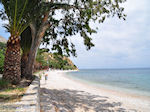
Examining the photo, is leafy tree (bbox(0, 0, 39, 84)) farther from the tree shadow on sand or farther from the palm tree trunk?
the tree shadow on sand

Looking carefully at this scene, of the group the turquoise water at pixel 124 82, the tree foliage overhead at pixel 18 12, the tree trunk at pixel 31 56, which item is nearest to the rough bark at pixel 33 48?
the tree trunk at pixel 31 56

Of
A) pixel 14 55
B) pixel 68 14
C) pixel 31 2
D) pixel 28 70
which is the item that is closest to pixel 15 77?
pixel 14 55

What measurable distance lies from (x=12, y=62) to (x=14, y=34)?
1.52 metres

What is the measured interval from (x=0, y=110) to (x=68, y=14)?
843 centimetres

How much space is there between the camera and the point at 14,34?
6.42 meters

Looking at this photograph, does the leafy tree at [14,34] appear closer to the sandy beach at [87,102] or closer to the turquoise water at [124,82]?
the sandy beach at [87,102]

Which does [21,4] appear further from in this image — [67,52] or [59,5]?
[67,52]

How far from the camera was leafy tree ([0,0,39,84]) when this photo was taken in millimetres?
5992

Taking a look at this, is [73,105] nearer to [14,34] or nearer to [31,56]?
[31,56]

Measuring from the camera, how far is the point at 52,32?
34.9ft

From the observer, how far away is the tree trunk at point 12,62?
6.08m

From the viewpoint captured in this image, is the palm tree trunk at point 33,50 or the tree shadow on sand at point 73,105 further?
the palm tree trunk at point 33,50

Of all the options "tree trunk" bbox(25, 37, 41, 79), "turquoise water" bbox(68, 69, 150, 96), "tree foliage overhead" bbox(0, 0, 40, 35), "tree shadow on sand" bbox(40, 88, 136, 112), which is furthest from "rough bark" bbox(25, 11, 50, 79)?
"turquoise water" bbox(68, 69, 150, 96)

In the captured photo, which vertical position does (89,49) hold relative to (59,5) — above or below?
below
